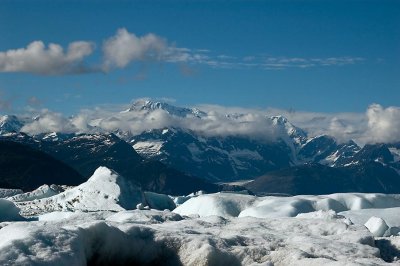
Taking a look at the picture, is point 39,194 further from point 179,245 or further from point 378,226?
point 179,245

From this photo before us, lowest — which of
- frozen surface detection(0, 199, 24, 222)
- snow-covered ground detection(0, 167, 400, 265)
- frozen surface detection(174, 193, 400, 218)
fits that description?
frozen surface detection(174, 193, 400, 218)

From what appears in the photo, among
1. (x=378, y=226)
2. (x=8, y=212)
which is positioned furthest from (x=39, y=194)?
(x=378, y=226)

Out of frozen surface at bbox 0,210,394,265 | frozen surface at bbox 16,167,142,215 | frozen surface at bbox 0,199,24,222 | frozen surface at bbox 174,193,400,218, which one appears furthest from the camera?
frozen surface at bbox 16,167,142,215

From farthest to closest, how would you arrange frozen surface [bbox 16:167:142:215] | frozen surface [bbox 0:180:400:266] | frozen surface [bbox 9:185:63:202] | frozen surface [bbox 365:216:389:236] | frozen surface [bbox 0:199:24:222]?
1. frozen surface [bbox 9:185:63:202]
2. frozen surface [bbox 16:167:142:215]
3. frozen surface [bbox 0:199:24:222]
4. frozen surface [bbox 365:216:389:236]
5. frozen surface [bbox 0:180:400:266]

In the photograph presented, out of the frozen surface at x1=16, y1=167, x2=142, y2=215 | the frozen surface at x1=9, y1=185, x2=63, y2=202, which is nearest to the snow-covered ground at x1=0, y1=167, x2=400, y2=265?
the frozen surface at x1=16, y1=167, x2=142, y2=215

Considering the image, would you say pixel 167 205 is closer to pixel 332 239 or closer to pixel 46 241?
pixel 332 239

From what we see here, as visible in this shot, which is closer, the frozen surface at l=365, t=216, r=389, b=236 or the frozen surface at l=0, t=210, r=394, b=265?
the frozen surface at l=0, t=210, r=394, b=265

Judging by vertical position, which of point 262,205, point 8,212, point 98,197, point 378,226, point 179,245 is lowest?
point 262,205

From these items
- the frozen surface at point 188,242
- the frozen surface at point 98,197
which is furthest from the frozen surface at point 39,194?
the frozen surface at point 188,242

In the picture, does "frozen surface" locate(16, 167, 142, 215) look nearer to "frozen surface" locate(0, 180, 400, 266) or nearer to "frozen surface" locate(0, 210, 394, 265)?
"frozen surface" locate(0, 180, 400, 266)

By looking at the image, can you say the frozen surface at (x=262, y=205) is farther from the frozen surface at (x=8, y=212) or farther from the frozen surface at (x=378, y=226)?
the frozen surface at (x=378, y=226)

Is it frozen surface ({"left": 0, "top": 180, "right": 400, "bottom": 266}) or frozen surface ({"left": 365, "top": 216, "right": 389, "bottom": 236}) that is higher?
frozen surface ({"left": 0, "top": 180, "right": 400, "bottom": 266})

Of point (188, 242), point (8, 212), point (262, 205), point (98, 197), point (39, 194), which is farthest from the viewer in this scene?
point (39, 194)
